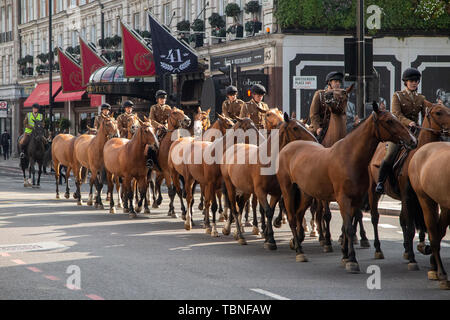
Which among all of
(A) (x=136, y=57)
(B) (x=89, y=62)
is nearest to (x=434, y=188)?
(A) (x=136, y=57)

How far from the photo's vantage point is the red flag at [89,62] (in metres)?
42.8

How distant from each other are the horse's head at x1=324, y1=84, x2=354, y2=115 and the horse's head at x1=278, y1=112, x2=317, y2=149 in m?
0.52

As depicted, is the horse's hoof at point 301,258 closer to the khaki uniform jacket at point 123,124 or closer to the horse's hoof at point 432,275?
the horse's hoof at point 432,275

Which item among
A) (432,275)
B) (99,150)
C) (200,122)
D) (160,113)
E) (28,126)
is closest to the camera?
(432,275)

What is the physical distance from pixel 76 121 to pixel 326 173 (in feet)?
148

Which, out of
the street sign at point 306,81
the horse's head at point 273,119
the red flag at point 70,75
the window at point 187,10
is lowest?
the horse's head at point 273,119

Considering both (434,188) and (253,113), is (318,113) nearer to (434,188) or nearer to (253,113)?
(253,113)

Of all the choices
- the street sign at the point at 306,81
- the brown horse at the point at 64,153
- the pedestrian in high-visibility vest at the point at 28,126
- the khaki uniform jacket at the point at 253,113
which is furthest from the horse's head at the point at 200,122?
the pedestrian in high-visibility vest at the point at 28,126

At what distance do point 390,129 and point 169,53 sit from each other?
24054mm

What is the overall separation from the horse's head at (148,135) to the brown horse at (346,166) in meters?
6.16

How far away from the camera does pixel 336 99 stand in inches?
485

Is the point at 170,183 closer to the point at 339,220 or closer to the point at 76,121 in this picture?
the point at 339,220

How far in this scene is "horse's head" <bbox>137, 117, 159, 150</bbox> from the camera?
17375 millimetres

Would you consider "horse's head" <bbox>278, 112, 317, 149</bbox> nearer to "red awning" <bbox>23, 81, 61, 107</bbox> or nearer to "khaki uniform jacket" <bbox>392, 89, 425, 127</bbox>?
"khaki uniform jacket" <bbox>392, 89, 425, 127</bbox>
